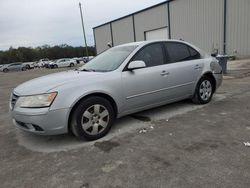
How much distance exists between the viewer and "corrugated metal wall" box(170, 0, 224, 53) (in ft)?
64.6

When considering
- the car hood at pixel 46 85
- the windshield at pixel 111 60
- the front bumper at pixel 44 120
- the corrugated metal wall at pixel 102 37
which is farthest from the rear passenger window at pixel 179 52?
the corrugated metal wall at pixel 102 37

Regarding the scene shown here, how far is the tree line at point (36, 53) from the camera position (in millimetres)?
70875

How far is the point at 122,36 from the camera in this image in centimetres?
3156

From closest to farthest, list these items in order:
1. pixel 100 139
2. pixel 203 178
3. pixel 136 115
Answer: pixel 203 178 < pixel 100 139 < pixel 136 115

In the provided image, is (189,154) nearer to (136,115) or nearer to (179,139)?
(179,139)

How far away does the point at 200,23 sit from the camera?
21.2 meters

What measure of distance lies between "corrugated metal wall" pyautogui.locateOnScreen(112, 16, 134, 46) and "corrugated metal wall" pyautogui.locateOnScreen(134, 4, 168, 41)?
122 cm

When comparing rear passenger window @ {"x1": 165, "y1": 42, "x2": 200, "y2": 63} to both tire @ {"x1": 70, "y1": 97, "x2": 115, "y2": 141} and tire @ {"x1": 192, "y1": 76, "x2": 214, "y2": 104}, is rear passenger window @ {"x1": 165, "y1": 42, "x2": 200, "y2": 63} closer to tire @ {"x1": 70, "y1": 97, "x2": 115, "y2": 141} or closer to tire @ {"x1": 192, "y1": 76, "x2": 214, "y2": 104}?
tire @ {"x1": 192, "y1": 76, "x2": 214, "y2": 104}

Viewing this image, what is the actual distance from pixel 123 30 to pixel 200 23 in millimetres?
12405

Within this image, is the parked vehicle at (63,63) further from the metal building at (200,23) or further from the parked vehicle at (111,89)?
the parked vehicle at (111,89)

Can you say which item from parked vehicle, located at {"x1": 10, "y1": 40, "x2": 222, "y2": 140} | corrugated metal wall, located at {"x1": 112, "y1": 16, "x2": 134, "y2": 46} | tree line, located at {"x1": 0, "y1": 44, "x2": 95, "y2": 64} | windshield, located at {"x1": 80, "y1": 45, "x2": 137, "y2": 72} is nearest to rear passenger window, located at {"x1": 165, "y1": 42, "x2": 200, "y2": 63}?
parked vehicle, located at {"x1": 10, "y1": 40, "x2": 222, "y2": 140}

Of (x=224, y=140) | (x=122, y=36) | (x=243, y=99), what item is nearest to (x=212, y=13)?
(x=122, y=36)

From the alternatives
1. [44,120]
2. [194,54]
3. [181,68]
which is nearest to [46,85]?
[44,120]

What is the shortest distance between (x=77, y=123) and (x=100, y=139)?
0.50 meters
